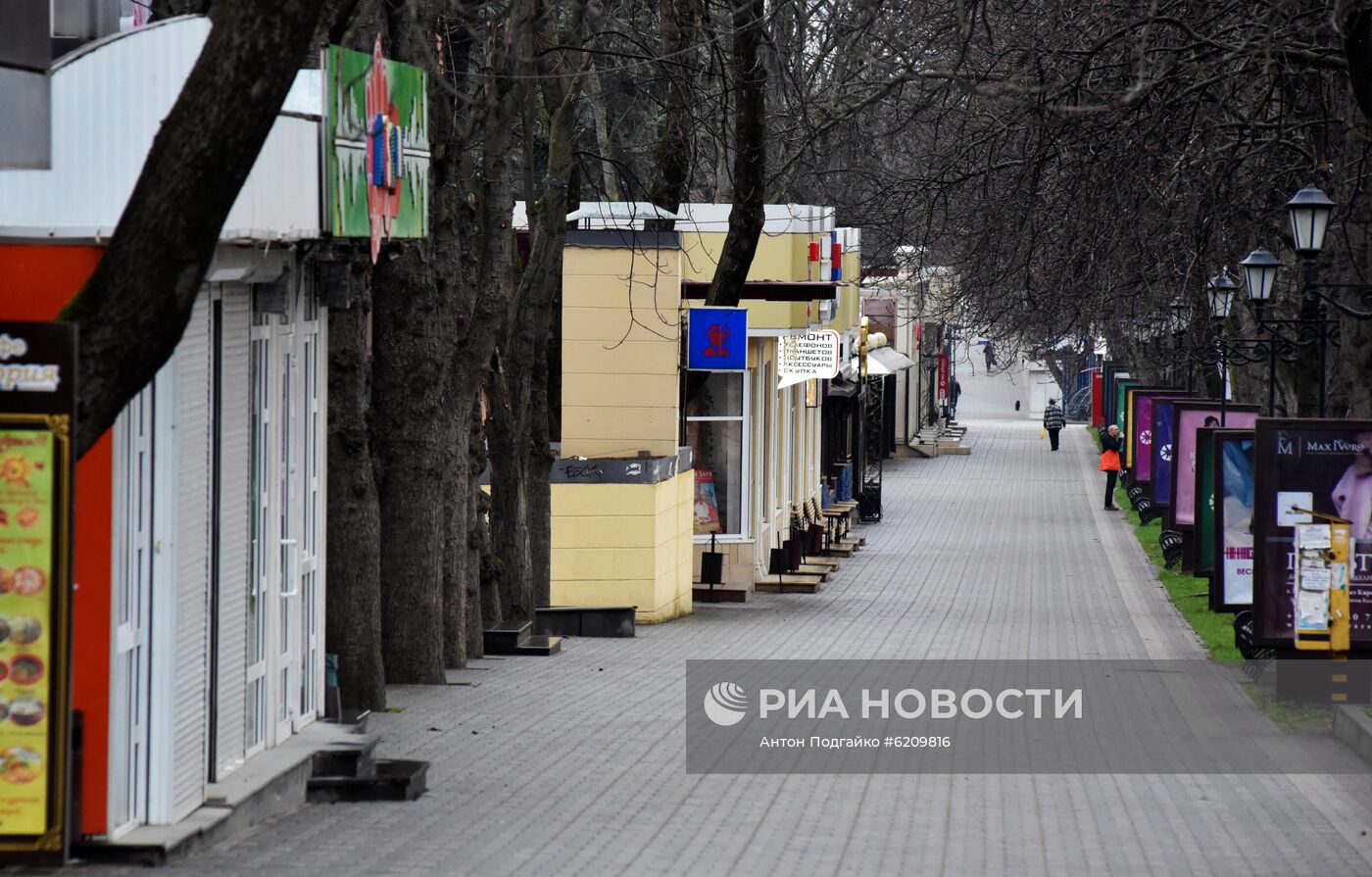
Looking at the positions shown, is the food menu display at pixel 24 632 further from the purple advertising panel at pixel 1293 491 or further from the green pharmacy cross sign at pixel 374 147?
the purple advertising panel at pixel 1293 491

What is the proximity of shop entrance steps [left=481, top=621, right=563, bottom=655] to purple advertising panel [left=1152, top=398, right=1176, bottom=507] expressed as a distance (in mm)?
10324

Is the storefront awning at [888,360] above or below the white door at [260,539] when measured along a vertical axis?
above

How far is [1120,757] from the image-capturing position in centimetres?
1176

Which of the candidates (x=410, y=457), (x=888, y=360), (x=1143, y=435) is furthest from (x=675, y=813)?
(x=888, y=360)

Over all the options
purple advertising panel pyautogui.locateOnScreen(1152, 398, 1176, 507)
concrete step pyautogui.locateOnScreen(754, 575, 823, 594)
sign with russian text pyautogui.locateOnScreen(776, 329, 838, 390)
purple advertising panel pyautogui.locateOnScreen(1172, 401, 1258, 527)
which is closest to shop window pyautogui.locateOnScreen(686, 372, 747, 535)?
concrete step pyautogui.locateOnScreen(754, 575, 823, 594)

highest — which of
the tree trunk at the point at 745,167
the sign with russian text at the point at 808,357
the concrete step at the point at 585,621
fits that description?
the tree trunk at the point at 745,167

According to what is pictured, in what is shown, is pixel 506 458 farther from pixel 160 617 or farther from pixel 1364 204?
pixel 160 617

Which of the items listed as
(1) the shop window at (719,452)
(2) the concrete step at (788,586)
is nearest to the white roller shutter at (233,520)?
(1) the shop window at (719,452)

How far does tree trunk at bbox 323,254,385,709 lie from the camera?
11.5 metres

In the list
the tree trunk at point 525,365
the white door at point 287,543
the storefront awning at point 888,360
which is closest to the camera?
the white door at point 287,543

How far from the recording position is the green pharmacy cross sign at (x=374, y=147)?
8898 mm

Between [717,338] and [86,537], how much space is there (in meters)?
14.7

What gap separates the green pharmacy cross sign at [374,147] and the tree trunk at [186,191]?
2.66 meters

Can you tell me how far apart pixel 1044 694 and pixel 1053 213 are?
472 centimetres
